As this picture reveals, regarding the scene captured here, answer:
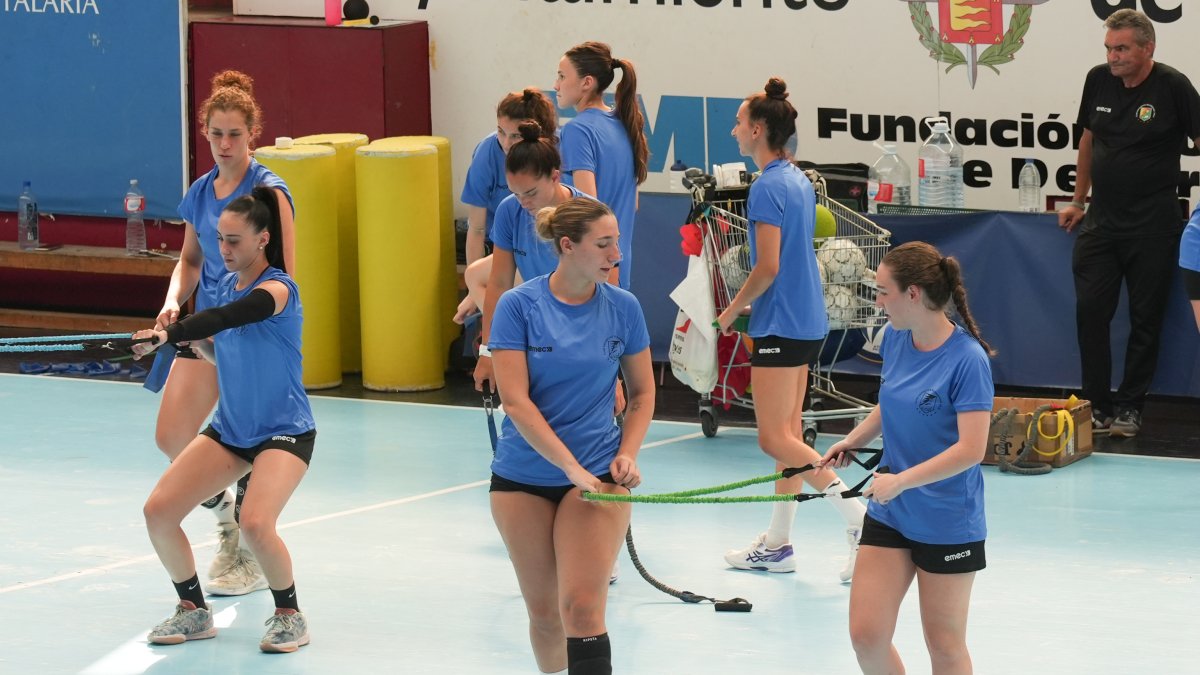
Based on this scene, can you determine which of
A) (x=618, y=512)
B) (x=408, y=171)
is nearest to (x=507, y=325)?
(x=618, y=512)

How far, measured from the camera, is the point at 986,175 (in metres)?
11.0

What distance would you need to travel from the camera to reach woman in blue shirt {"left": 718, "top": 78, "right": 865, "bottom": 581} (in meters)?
7.03

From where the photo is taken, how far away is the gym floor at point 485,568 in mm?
6410

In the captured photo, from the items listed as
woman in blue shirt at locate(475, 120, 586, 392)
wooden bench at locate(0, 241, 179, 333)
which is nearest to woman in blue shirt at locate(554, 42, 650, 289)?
woman in blue shirt at locate(475, 120, 586, 392)

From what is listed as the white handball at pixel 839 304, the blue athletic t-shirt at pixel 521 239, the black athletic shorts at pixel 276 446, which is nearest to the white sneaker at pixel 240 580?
the black athletic shorts at pixel 276 446

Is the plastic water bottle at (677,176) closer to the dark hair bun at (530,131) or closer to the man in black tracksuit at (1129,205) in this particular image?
the man in black tracksuit at (1129,205)

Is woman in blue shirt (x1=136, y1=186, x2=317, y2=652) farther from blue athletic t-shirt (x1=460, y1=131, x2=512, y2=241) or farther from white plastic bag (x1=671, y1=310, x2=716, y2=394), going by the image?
white plastic bag (x1=671, y1=310, x2=716, y2=394)

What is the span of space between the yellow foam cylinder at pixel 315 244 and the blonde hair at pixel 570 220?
5815 millimetres

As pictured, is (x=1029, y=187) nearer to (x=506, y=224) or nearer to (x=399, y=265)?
(x=399, y=265)

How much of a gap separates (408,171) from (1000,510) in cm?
444

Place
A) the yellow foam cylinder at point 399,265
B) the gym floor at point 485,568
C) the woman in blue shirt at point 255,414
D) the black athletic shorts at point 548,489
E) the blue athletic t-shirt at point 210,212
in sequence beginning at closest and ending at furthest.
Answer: the black athletic shorts at point 548,489 → the woman in blue shirt at point 255,414 → the gym floor at point 485,568 → the blue athletic t-shirt at point 210,212 → the yellow foam cylinder at point 399,265

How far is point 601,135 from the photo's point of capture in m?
7.48

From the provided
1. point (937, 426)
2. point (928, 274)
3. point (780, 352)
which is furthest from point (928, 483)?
point (780, 352)

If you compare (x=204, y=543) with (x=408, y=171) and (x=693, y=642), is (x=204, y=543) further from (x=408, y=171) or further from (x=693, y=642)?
(x=408, y=171)
